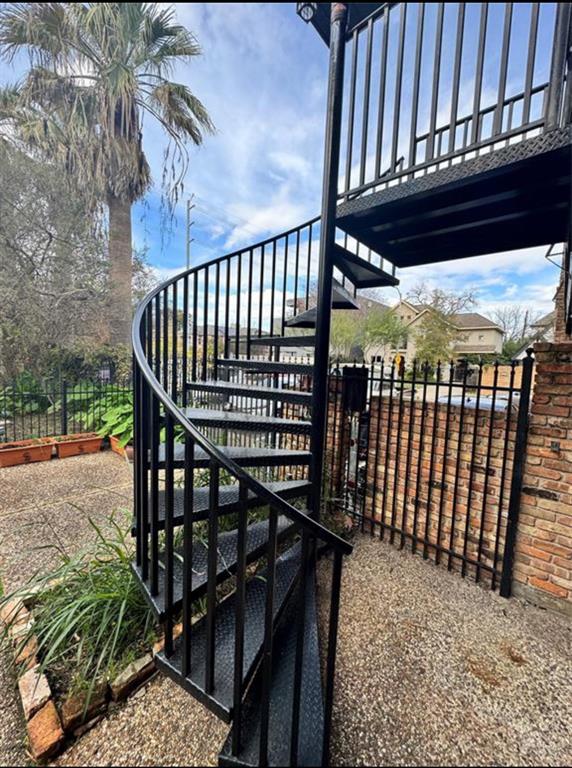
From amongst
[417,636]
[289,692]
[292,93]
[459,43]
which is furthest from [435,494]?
[292,93]

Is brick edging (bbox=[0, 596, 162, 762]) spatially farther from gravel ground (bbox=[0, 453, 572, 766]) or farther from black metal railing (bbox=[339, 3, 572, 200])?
black metal railing (bbox=[339, 3, 572, 200])

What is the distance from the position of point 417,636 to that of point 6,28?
9.07 metres

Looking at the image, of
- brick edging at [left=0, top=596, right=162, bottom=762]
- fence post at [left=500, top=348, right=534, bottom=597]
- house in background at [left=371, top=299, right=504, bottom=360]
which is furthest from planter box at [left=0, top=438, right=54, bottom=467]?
house in background at [left=371, top=299, right=504, bottom=360]

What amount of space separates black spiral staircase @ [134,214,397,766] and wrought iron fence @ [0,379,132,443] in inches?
158

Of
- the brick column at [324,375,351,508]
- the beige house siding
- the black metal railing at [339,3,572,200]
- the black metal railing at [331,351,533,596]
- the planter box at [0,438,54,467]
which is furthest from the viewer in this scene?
the beige house siding

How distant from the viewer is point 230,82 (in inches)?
97.9

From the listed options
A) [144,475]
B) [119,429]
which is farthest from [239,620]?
[119,429]

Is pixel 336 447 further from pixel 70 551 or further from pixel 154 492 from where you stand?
pixel 70 551

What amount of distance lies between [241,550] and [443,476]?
2.09m

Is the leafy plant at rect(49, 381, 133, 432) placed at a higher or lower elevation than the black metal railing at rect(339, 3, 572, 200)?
lower

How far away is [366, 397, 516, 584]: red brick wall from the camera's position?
2.42m

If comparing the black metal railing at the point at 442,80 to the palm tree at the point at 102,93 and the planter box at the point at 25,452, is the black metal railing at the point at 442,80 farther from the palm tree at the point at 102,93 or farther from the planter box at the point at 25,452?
the planter box at the point at 25,452

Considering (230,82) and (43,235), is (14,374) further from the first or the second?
(230,82)

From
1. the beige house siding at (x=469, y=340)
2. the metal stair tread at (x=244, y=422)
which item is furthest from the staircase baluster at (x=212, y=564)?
the beige house siding at (x=469, y=340)
